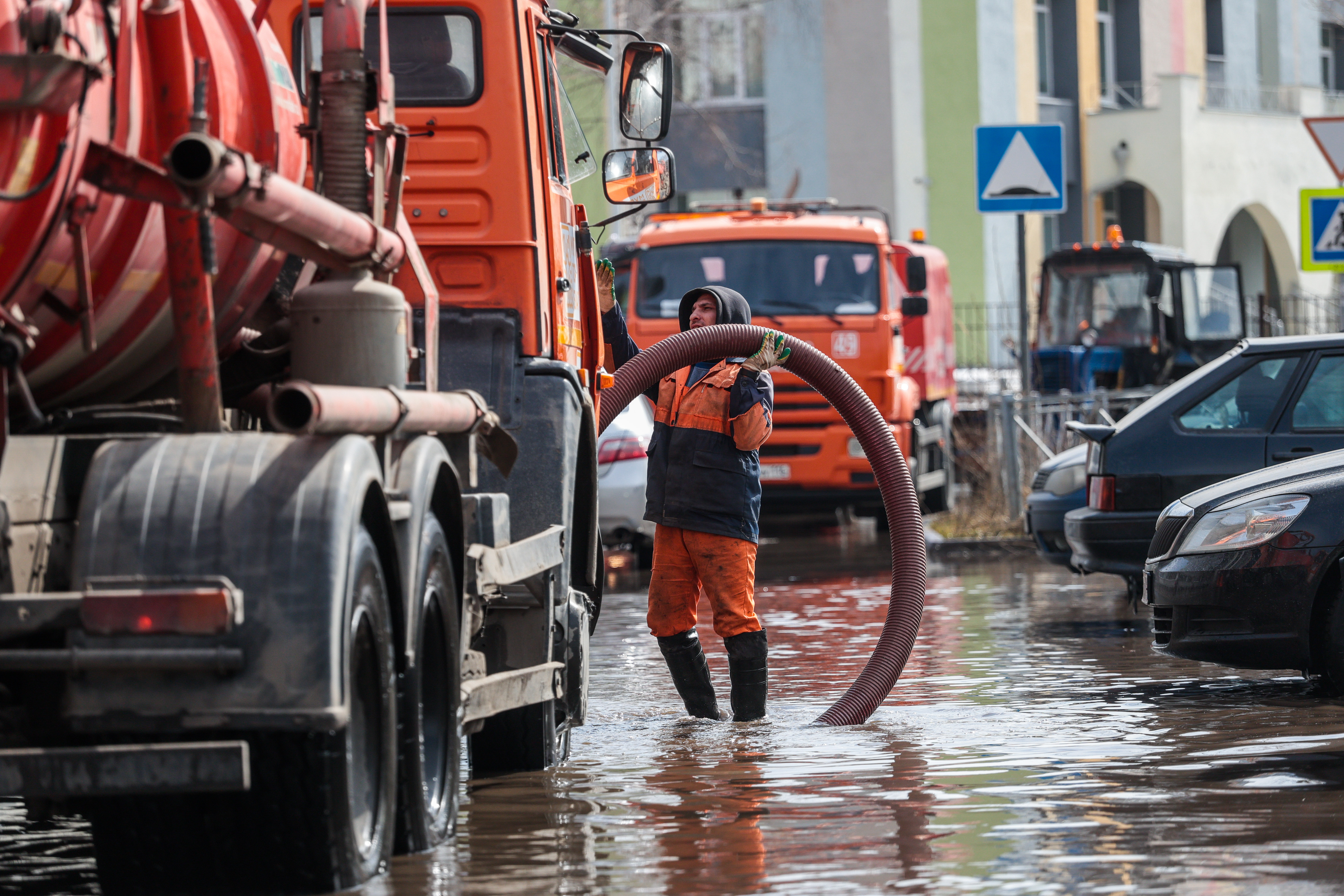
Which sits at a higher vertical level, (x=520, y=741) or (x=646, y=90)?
(x=646, y=90)

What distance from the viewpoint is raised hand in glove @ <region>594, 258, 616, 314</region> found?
9.22 m

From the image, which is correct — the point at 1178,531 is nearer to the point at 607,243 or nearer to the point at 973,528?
the point at 973,528

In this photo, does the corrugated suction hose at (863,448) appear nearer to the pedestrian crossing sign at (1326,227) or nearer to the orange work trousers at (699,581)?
the orange work trousers at (699,581)

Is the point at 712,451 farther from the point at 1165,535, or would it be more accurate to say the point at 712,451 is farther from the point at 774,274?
the point at 774,274

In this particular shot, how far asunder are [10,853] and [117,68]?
8.47 ft

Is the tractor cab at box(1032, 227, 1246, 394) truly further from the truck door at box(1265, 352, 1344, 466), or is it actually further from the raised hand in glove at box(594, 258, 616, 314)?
the raised hand in glove at box(594, 258, 616, 314)

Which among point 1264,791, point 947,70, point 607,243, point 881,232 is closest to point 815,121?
point 947,70

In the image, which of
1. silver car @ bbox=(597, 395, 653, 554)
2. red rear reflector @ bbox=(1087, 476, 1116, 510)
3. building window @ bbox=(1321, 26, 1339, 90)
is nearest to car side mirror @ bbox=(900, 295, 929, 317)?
silver car @ bbox=(597, 395, 653, 554)

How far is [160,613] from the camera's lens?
471cm

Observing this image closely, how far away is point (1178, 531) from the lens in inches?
376

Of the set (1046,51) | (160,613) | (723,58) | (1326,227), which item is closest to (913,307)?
(1326,227)

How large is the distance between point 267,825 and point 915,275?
1550 centimetres

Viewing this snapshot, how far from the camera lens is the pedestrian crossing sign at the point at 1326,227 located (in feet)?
54.8

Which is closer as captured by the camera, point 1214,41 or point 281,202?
point 281,202
